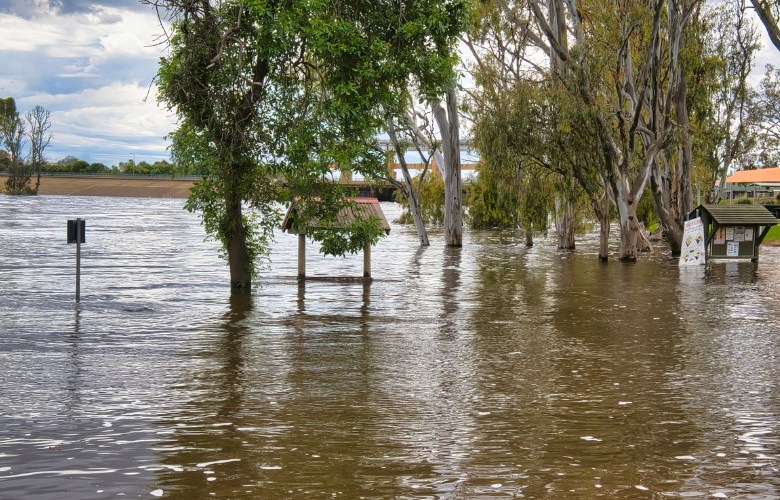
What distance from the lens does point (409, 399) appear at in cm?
1060

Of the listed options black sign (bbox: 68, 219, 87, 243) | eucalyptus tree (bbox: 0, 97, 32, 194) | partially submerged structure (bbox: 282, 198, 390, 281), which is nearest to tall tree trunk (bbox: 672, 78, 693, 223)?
partially submerged structure (bbox: 282, 198, 390, 281)

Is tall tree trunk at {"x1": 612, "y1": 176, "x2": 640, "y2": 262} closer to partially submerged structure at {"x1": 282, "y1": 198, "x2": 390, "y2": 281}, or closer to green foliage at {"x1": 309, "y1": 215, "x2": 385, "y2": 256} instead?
partially submerged structure at {"x1": 282, "y1": 198, "x2": 390, "y2": 281}

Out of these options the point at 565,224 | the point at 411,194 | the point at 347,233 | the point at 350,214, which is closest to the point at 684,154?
the point at 565,224

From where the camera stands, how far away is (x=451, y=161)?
4397 centimetres

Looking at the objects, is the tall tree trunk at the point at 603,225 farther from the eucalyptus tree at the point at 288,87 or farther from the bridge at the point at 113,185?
the bridge at the point at 113,185

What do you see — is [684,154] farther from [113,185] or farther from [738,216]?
[113,185]

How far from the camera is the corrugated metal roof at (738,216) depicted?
1277 inches

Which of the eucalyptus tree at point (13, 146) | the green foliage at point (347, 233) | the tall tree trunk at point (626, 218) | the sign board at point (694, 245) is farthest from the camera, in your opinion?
the eucalyptus tree at point (13, 146)

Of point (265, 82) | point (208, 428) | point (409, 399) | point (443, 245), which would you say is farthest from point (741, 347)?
point (443, 245)

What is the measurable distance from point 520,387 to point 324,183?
1088cm

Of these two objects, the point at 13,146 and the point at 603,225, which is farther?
the point at 13,146

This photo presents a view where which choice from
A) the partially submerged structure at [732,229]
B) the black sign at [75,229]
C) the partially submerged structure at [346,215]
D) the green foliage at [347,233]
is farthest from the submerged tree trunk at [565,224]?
the black sign at [75,229]

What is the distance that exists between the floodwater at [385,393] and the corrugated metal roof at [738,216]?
363 inches

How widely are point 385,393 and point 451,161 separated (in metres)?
33.5
